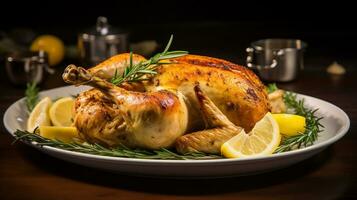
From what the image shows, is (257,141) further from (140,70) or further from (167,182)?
(140,70)

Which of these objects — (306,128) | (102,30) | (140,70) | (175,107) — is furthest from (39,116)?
(102,30)

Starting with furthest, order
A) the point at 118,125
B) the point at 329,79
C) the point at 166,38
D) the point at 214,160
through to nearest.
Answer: the point at 166,38 → the point at 329,79 → the point at 118,125 → the point at 214,160

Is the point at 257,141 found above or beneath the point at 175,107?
beneath

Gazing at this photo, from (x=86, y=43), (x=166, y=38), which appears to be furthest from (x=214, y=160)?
(x=166, y=38)

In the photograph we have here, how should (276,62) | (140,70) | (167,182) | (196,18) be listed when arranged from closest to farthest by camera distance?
1. (167,182)
2. (140,70)
3. (276,62)
4. (196,18)

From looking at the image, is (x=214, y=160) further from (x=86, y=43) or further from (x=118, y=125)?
(x=86, y=43)

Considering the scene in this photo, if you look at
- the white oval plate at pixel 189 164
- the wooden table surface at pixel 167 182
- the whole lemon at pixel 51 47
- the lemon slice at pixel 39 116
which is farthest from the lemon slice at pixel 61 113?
the whole lemon at pixel 51 47
